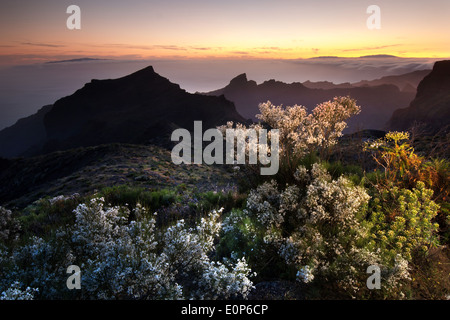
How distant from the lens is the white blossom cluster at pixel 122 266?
3.25m

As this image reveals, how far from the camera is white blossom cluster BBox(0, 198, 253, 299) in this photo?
325 cm

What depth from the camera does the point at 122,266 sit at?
10.8ft

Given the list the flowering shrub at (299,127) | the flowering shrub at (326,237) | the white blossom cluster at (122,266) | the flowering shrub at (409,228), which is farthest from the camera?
the flowering shrub at (299,127)

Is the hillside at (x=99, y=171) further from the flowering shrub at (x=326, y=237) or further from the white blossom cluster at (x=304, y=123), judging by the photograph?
the flowering shrub at (x=326, y=237)

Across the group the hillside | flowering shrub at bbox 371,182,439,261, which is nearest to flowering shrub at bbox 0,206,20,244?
flowering shrub at bbox 371,182,439,261

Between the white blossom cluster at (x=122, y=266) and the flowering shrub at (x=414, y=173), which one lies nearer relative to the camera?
the white blossom cluster at (x=122, y=266)

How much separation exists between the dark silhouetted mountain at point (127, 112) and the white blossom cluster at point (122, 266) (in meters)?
93.6

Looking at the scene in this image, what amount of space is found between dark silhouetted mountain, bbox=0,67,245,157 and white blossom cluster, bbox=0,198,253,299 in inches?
3685

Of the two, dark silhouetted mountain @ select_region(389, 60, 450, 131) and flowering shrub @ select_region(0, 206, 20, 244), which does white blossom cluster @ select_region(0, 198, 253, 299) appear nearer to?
flowering shrub @ select_region(0, 206, 20, 244)

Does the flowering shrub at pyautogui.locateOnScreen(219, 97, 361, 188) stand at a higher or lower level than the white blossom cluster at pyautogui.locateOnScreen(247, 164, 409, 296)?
higher

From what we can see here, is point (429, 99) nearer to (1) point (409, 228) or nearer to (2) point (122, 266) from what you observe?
(1) point (409, 228)

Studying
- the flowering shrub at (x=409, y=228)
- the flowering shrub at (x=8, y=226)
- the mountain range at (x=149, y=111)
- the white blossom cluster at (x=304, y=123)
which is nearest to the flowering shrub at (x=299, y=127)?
the white blossom cluster at (x=304, y=123)

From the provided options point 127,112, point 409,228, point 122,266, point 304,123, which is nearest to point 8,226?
point 122,266
